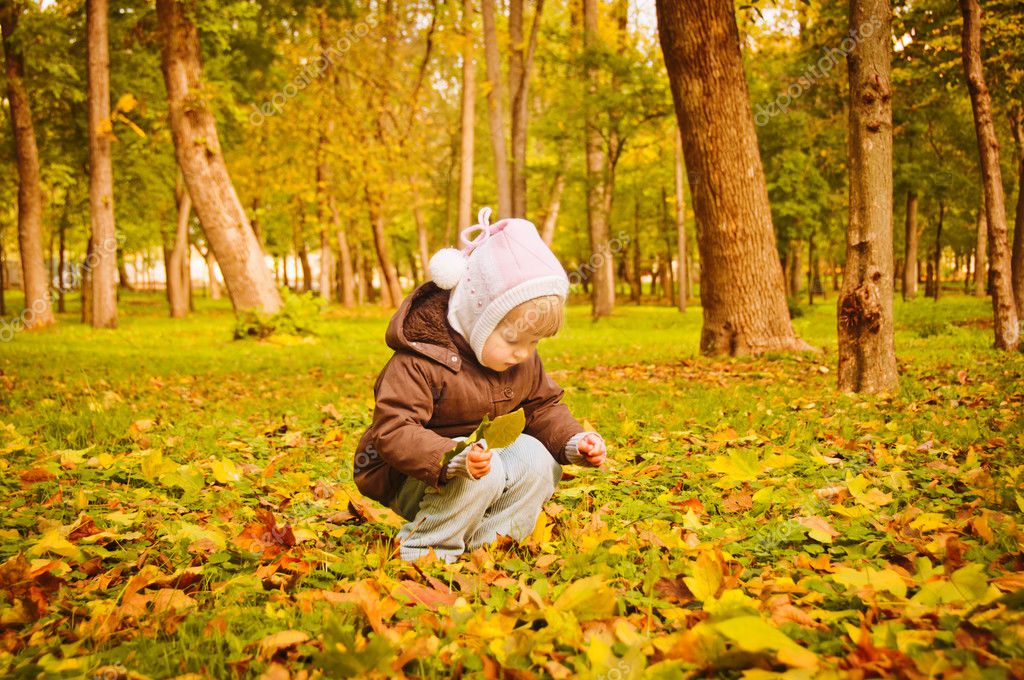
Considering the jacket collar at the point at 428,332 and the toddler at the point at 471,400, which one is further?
the jacket collar at the point at 428,332

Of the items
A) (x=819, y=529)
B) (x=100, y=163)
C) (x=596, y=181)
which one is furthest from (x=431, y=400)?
(x=596, y=181)

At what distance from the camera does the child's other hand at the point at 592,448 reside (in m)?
2.78

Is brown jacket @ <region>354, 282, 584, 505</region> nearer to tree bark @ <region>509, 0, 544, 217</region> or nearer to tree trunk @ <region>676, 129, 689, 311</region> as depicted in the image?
tree bark @ <region>509, 0, 544, 217</region>

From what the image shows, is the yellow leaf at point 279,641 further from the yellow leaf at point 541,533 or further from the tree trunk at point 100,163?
the tree trunk at point 100,163

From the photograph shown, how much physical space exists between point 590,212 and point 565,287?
56.3 ft

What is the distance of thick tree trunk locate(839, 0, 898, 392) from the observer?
16.9 feet

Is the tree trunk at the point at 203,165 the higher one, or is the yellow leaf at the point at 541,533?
the tree trunk at the point at 203,165

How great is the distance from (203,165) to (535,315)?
12.0 metres

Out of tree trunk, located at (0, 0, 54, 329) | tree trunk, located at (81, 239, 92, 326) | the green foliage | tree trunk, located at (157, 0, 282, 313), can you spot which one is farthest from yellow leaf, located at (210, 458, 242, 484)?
tree trunk, located at (81, 239, 92, 326)

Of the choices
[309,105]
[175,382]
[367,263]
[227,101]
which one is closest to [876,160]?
[175,382]

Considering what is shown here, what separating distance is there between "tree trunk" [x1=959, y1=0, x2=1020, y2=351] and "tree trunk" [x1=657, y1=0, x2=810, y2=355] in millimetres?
2231

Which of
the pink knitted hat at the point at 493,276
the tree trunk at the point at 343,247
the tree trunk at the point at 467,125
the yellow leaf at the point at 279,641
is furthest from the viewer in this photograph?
the tree trunk at the point at 343,247

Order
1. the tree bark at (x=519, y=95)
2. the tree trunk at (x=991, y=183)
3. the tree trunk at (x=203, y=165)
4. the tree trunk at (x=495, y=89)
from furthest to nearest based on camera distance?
1. the tree bark at (x=519, y=95)
2. the tree trunk at (x=495, y=89)
3. the tree trunk at (x=203, y=165)
4. the tree trunk at (x=991, y=183)

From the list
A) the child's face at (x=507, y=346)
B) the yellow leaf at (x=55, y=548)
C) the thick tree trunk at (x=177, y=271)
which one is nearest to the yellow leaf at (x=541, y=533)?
the child's face at (x=507, y=346)
